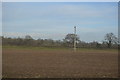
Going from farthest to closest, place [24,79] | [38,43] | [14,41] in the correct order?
1. [38,43]
2. [14,41]
3. [24,79]

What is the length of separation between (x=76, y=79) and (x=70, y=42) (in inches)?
2195

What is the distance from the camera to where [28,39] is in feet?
176

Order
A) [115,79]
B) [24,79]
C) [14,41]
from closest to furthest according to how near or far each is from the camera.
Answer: [24,79]
[115,79]
[14,41]

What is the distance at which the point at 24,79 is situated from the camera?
23.3 ft

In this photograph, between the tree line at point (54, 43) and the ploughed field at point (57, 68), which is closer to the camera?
the ploughed field at point (57, 68)

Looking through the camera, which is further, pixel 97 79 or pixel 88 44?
pixel 88 44

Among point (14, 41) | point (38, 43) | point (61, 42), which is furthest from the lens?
point (61, 42)

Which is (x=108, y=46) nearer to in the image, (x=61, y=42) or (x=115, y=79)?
(x=61, y=42)

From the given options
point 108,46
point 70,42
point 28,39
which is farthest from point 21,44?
point 108,46

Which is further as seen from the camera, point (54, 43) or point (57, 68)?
point (54, 43)

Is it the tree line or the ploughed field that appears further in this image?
the tree line

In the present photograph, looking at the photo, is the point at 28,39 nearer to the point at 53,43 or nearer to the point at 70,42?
the point at 53,43

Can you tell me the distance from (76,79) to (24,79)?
1.58 m

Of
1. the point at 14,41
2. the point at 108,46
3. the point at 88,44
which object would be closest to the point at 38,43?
the point at 14,41
